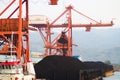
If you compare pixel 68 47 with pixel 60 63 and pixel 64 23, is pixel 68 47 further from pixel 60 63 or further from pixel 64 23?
pixel 60 63

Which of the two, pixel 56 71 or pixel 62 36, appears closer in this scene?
pixel 56 71

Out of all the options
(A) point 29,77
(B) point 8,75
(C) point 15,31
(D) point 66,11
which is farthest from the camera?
(D) point 66,11

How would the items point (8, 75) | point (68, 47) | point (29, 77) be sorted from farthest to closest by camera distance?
1. point (68, 47)
2. point (29, 77)
3. point (8, 75)

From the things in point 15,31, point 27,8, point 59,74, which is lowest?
point 59,74

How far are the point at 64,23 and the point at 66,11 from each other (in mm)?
6248

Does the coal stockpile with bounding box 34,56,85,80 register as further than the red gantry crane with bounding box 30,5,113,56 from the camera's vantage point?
No

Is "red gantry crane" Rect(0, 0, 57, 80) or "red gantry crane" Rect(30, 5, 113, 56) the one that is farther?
"red gantry crane" Rect(30, 5, 113, 56)

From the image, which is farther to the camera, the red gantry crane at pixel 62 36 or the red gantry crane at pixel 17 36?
the red gantry crane at pixel 62 36

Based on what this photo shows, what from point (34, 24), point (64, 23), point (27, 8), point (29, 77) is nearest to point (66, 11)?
point (64, 23)

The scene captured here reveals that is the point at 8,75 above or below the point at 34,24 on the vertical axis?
below

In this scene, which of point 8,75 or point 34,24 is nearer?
point 8,75

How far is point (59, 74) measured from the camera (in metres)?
53.7

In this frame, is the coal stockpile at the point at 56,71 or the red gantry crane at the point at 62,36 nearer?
the coal stockpile at the point at 56,71

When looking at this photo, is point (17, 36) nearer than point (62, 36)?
Yes
